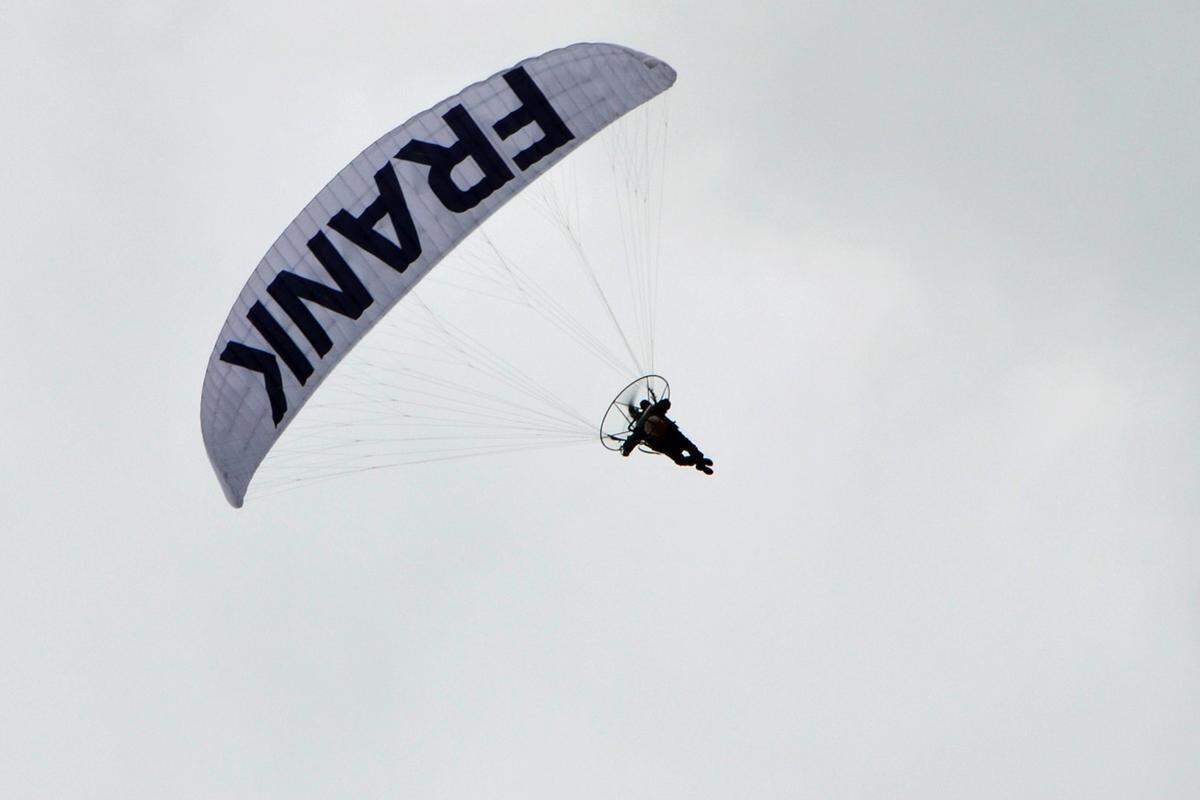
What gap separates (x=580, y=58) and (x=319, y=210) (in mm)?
6586

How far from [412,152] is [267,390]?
5976 mm

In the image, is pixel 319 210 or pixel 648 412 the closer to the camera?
pixel 319 210

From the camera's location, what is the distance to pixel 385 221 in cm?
3759

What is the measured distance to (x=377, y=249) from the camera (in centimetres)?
3747

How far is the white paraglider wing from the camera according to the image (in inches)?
1479

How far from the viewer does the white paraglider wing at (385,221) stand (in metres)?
37.6

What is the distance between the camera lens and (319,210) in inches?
1490

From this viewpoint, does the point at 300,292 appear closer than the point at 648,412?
Yes

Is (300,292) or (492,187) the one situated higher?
(492,187)

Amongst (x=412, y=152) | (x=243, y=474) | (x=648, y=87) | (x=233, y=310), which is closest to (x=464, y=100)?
(x=412, y=152)

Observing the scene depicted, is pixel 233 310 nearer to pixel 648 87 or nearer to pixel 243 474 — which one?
pixel 243 474

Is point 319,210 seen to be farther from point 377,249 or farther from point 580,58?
point 580,58

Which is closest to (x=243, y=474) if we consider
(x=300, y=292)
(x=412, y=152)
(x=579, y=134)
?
(x=300, y=292)

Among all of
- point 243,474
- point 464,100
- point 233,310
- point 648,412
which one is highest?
point 464,100
